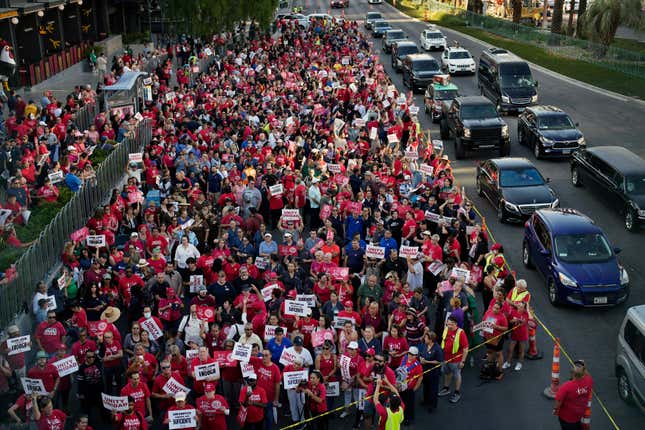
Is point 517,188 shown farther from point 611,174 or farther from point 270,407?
point 270,407

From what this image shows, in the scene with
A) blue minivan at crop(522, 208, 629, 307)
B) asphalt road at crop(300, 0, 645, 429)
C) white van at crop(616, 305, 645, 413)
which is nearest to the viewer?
white van at crop(616, 305, 645, 413)

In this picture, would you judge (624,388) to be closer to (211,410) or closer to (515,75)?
(211,410)

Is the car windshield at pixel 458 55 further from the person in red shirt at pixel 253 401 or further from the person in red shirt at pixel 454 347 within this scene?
the person in red shirt at pixel 253 401

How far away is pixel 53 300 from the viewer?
49.5 ft

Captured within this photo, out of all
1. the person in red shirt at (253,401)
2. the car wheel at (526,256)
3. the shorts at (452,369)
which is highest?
the person in red shirt at (253,401)

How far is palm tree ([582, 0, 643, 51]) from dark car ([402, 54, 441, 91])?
50.7 ft

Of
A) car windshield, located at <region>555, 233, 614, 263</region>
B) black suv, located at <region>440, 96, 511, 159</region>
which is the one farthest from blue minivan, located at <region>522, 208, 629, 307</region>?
black suv, located at <region>440, 96, 511, 159</region>

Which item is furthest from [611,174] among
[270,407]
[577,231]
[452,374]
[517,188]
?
[270,407]

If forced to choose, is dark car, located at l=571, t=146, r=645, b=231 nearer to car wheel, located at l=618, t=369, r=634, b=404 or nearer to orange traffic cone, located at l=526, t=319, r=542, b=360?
orange traffic cone, located at l=526, t=319, r=542, b=360

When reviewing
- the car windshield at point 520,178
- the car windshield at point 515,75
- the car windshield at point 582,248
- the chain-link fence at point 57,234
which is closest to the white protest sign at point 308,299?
the chain-link fence at point 57,234

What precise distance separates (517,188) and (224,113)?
10.7 m

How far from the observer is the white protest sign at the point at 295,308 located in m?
14.0

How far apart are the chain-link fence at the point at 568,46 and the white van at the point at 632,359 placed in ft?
113

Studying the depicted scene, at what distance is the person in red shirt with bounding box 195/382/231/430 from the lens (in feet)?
39.7
